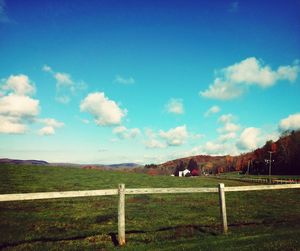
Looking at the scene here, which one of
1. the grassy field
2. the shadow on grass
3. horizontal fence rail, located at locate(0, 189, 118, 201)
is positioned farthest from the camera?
the shadow on grass

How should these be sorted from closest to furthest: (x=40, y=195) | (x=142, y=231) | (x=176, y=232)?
1. (x=40, y=195)
2. (x=176, y=232)
3. (x=142, y=231)

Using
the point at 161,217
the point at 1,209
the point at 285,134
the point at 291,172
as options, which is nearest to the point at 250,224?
the point at 161,217

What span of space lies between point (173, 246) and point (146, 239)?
1.69m

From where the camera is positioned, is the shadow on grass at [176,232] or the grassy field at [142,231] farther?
the shadow on grass at [176,232]

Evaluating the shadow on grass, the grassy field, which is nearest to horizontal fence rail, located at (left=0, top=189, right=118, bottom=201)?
the grassy field

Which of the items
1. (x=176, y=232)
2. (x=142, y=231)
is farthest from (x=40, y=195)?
(x=176, y=232)

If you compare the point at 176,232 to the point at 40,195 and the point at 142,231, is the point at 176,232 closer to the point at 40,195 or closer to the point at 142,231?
the point at 142,231

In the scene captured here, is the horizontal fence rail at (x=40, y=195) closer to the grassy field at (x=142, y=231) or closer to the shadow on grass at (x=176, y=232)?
the grassy field at (x=142, y=231)

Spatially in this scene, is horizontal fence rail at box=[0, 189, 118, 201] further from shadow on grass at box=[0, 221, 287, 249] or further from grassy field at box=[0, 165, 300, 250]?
shadow on grass at box=[0, 221, 287, 249]

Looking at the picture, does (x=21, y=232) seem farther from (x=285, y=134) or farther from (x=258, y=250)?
(x=285, y=134)

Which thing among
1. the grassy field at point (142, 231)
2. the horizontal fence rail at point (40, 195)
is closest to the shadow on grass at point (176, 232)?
the grassy field at point (142, 231)

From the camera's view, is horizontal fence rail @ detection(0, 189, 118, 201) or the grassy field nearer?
horizontal fence rail @ detection(0, 189, 118, 201)

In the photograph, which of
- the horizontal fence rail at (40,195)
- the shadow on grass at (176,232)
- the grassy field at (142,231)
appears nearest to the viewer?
the horizontal fence rail at (40,195)

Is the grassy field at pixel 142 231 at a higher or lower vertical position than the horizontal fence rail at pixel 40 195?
lower
